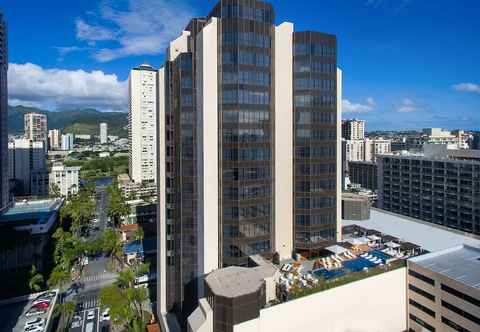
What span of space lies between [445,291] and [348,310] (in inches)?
327

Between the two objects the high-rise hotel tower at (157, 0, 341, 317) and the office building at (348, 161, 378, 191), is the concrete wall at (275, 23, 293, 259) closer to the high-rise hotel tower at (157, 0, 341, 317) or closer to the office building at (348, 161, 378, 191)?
the high-rise hotel tower at (157, 0, 341, 317)

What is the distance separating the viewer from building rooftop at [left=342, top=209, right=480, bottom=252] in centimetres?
3756

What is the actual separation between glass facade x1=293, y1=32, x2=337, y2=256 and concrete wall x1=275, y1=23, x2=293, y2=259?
0.66 m

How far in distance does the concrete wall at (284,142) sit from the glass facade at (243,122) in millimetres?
1587

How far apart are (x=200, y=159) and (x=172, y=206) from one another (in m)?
9.47

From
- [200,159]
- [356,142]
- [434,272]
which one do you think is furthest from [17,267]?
[356,142]

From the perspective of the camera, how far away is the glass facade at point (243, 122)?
32625mm

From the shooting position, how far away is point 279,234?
36.1 metres

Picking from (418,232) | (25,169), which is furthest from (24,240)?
(25,169)

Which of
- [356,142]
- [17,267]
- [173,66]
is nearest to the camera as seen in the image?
[173,66]

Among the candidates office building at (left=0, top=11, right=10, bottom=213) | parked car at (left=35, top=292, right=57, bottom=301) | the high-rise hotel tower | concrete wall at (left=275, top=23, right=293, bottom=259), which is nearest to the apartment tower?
office building at (left=0, top=11, right=10, bottom=213)

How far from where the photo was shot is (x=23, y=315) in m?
41.8

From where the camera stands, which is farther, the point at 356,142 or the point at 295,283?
the point at 356,142

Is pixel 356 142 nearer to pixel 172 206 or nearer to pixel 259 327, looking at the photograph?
pixel 172 206
